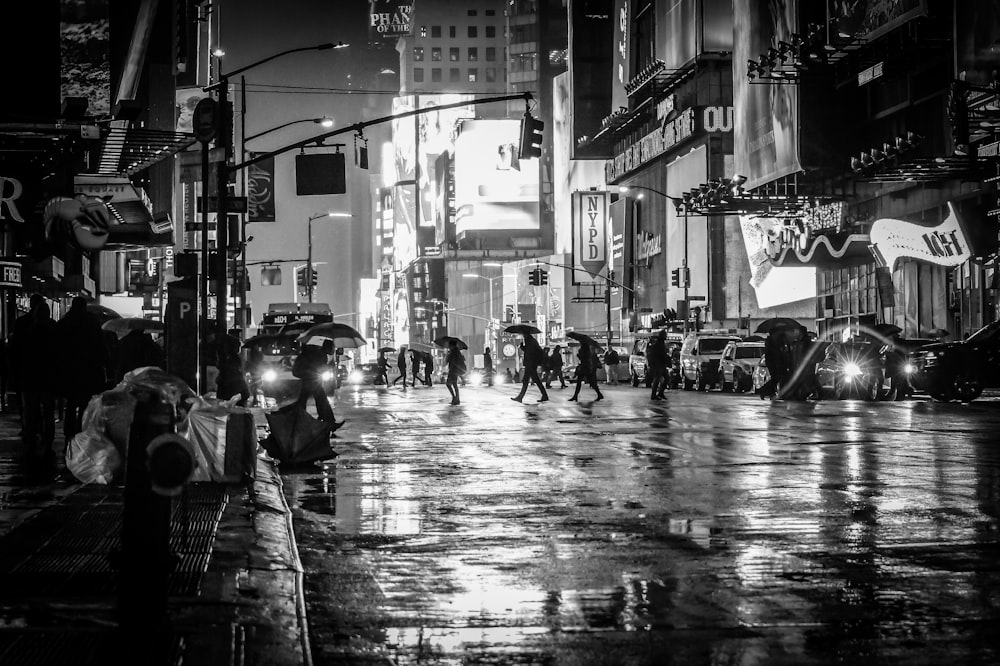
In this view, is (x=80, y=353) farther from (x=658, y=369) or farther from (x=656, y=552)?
(x=658, y=369)

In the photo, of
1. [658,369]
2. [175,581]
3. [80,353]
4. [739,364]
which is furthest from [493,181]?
[175,581]

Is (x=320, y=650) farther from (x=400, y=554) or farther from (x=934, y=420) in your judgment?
(x=934, y=420)

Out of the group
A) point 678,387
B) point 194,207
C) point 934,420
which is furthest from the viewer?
point 194,207

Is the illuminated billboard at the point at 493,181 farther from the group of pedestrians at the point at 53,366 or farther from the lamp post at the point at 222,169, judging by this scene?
the group of pedestrians at the point at 53,366

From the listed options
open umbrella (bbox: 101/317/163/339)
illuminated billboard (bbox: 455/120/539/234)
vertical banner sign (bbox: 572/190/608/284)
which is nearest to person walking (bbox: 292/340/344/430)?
open umbrella (bbox: 101/317/163/339)

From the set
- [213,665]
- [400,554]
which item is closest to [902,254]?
[400,554]

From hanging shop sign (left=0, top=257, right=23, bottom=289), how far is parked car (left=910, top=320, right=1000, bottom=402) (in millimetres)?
20619

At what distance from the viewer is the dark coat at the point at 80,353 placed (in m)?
15.1

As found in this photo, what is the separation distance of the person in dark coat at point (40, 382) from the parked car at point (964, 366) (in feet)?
73.2

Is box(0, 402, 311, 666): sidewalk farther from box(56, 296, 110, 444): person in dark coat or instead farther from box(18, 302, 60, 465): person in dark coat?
box(56, 296, 110, 444): person in dark coat

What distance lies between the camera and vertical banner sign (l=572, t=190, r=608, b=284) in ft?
362

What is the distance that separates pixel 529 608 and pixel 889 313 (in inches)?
2025

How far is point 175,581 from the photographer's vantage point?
7.63 metres

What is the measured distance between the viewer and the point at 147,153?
3238 cm
